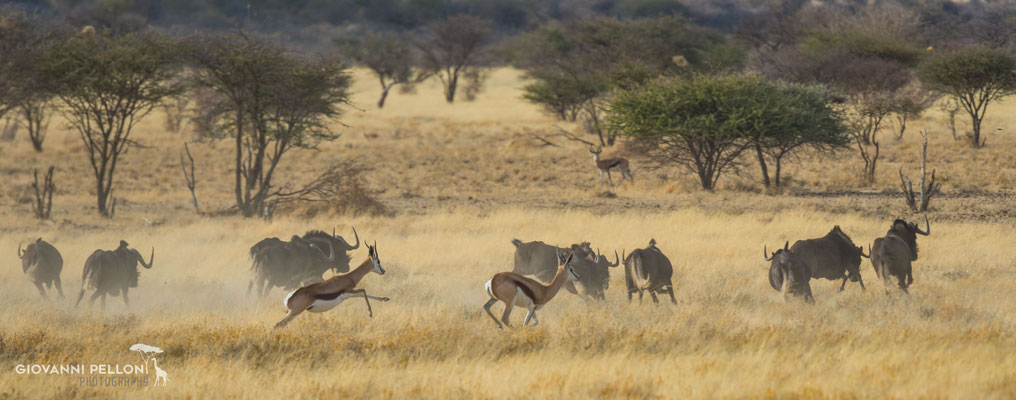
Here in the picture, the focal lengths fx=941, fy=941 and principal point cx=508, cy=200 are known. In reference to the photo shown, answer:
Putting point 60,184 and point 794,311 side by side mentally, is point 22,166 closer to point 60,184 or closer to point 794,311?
point 60,184

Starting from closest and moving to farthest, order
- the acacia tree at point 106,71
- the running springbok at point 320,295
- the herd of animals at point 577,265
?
the running springbok at point 320,295
the herd of animals at point 577,265
the acacia tree at point 106,71

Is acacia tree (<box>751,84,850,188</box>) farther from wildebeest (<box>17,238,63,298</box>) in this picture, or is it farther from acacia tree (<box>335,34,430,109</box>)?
acacia tree (<box>335,34,430,109</box>)

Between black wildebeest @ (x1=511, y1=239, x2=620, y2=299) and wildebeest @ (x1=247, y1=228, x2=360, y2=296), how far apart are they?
6.84ft

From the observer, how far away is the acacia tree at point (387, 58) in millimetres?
61781

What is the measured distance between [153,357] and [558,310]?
4419 millimetres

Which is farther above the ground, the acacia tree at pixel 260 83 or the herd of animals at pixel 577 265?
the acacia tree at pixel 260 83

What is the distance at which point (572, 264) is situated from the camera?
1066cm

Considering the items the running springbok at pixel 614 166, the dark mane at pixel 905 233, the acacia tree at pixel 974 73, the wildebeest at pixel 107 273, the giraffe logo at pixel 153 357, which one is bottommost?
the giraffe logo at pixel 153 357

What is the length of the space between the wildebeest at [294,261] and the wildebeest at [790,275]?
4803 millimetres

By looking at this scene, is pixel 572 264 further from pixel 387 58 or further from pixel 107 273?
pixel 387 58

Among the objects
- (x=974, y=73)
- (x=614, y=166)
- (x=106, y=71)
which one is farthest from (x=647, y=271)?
(x=974, y=73)

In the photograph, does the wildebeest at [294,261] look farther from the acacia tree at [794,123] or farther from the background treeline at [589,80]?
the acacia tree at [794,123]

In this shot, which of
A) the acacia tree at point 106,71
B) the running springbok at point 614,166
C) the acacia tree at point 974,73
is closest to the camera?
the acacia tree at point 106,71

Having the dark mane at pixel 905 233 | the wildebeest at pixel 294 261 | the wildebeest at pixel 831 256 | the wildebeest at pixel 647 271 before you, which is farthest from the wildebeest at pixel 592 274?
the dark mane at pixel 905 233
